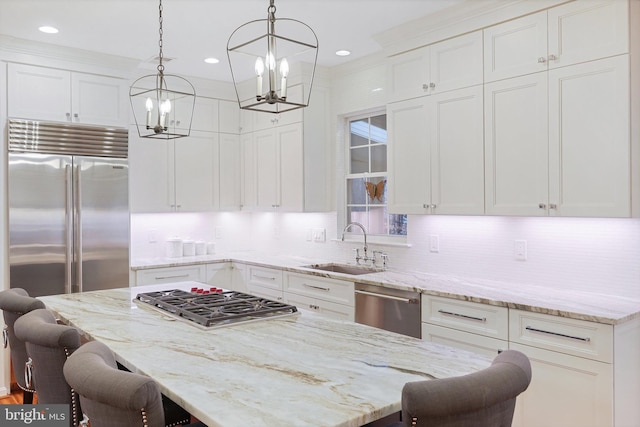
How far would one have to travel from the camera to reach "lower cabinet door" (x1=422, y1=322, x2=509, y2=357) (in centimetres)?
284

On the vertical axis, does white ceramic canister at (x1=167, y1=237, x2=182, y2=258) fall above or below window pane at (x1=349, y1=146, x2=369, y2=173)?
below

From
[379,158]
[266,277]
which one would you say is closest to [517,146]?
[379,158]

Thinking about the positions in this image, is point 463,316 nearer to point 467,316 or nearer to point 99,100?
point 467,316

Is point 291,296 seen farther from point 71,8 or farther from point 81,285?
point 71,8

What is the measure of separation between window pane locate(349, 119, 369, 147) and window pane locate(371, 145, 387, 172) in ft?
0.43

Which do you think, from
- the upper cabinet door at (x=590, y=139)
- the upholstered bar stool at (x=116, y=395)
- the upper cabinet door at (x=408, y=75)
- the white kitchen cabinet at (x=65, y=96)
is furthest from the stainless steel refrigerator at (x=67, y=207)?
the upper cabinet door at (x=590, y=139)

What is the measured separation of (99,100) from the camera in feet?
14.1

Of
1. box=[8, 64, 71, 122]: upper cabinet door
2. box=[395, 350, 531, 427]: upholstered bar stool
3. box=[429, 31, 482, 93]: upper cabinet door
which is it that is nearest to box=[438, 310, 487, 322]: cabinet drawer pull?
box=[429, 31, 482, 93]: upper cabinet door

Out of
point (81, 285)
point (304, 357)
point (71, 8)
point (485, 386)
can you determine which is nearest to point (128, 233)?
point (81, 285)

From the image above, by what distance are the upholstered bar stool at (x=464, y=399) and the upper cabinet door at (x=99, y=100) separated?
3895 millimetres

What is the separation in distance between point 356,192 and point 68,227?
2430 millimetres

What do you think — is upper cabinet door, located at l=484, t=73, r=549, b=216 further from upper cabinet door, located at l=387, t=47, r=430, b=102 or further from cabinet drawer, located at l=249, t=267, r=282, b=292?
cabinet drawer, located at l=249, t=267, r=282, b=292

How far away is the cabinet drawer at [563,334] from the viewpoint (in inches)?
94.3

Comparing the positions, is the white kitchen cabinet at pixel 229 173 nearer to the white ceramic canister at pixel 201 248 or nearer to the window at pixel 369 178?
the white ceramic canister at pixel 201 248
